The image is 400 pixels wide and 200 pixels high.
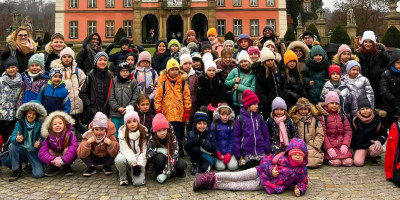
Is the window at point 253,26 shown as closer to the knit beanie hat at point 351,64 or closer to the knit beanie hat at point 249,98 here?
the knit beanie hat at point 351,64

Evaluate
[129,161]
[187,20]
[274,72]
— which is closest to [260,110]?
[274,72]

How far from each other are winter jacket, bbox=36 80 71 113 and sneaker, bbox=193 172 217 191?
2757 mm

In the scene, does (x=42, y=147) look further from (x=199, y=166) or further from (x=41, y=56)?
(x=199, y=166)

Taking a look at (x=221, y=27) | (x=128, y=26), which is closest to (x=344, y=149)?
(x=221, y=27)

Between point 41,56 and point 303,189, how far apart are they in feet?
15.9

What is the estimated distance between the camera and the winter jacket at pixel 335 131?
6.21 meters

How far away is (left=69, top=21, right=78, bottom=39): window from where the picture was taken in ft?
120

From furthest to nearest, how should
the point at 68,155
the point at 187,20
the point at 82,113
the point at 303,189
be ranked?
the point at 187,20, the point at 82,113, the point at 68,155, the point at 303,189

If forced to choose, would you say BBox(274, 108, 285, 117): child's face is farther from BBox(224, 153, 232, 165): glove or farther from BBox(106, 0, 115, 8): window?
BBox(106, 0, 115, 8): window

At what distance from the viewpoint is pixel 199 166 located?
5.84 metres

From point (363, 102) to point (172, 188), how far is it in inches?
142

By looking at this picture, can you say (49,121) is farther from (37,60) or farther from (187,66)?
(187,66)

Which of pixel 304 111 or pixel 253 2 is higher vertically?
pixel 253 2

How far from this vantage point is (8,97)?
6.25m
